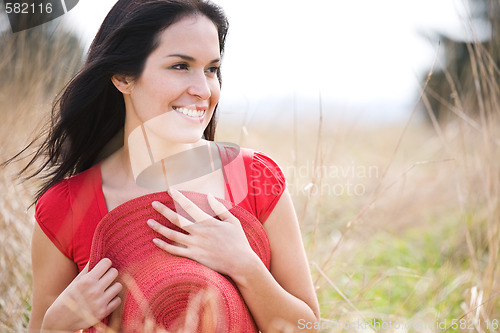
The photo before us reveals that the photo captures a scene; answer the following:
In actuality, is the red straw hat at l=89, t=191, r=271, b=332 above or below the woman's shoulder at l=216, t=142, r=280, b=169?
below

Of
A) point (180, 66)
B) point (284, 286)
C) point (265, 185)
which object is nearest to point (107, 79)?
point (180, 66)

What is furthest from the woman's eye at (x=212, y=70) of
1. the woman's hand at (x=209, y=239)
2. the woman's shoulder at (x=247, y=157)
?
the woman's hand at (x=209, y=239)

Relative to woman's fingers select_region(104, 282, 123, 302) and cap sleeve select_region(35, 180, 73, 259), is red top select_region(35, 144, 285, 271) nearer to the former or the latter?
cap sleeve select_region(35, 180, 73, 259)

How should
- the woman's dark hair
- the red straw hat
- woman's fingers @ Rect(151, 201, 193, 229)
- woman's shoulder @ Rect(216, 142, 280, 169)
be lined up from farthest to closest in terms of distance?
woman's shoulder @ Rect(216, 142, 280, 169)
the woman's dark hair
woman's fingers @ Rect(151, 201, 193, 229)
the red straw hat

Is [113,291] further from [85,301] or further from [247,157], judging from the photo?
[247,157]

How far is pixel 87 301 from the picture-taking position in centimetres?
150

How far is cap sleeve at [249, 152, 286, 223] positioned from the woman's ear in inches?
19.2

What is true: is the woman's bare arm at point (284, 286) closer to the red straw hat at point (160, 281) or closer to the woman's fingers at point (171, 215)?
the red straw hat at point (160, 281)

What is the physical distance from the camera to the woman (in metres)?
1.54

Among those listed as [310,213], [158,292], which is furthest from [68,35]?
[310,213]

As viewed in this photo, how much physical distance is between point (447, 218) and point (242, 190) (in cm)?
332

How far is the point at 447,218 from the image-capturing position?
4.54 m

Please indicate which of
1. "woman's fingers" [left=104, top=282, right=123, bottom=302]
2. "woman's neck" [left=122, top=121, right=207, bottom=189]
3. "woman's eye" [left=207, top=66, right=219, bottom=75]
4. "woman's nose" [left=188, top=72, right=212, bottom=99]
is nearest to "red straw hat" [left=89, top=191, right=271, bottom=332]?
"woman's fingers" [left=104, top=282, right=123, bottom=302]

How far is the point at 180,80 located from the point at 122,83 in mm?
256
